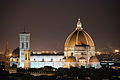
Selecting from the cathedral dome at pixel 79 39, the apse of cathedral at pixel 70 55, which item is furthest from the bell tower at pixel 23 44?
the cathedral dome at pixel 79 39

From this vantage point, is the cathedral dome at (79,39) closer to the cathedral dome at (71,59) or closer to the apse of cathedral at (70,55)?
the apse of cathedral at (70,55)

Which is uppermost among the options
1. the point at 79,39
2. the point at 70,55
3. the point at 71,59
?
the point at 79,39

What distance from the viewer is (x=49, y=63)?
161 meters

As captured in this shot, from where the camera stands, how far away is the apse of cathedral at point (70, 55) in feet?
515

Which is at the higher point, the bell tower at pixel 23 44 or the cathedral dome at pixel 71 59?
the bell tower at pixel 23 44

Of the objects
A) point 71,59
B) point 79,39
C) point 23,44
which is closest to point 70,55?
point 79,39

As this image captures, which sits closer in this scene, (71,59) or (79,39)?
(71,59)

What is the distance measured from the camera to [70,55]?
159500 millimetres

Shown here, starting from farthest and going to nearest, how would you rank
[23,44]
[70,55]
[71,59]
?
[23,44]
[70,55]
[71,59]

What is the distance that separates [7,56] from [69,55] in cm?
1295

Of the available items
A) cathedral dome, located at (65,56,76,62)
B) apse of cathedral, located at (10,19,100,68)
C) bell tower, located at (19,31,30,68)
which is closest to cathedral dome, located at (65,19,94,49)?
apse of cathedral, located at (10,19,100,68)

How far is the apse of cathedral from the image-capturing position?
15691 cm

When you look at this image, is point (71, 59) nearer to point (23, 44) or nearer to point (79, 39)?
point (79, 39)

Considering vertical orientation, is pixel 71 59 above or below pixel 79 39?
below
